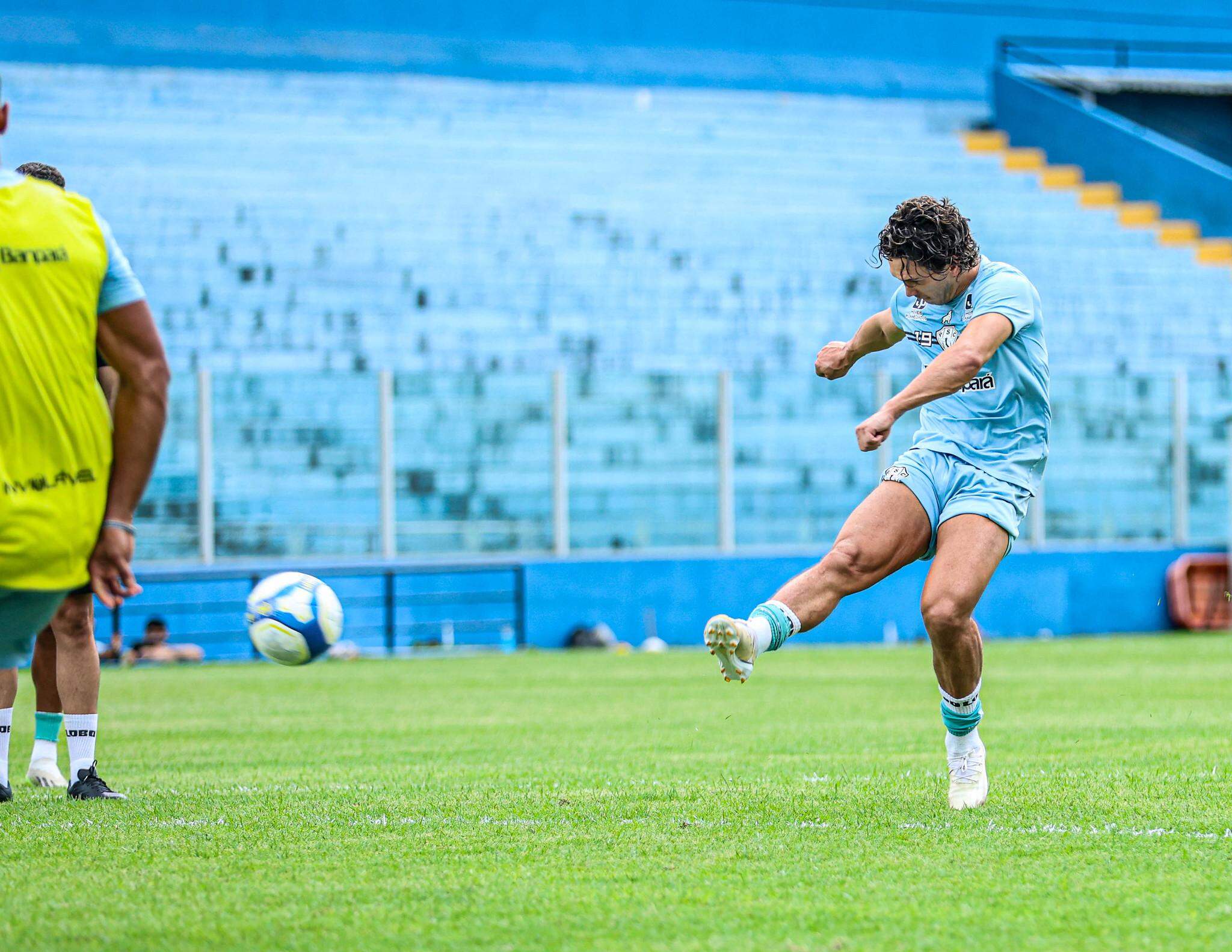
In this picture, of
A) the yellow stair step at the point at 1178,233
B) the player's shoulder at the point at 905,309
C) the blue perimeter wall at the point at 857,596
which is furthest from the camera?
the yellow stair step at the point at 1178,233

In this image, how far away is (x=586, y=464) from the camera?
1767 cm

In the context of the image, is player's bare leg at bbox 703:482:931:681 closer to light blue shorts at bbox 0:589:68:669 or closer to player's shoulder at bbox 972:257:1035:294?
player's shoulder at bbox 972:257:1035:294

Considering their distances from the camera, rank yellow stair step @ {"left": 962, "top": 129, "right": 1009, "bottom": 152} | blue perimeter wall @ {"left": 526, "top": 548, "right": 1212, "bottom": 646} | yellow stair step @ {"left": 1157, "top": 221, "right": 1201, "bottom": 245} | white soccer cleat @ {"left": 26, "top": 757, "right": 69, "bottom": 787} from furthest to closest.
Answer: yellow stair step @ {"left": 962, "top": 129, "right": 1009, "bottom": 152}
yellow stair step @ {"left": 1157, "top": 221, "right": 1201, "bottom": 245}
blue perimeter wall @ {"left": 526, "top": 548, "right": 1212, "bottom": 646}
white soccer cleat @ {"left": 26, "top": 757, "right": 69, "bottom": 787}

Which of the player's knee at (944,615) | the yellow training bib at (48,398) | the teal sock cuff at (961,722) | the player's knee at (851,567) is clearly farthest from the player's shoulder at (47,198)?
the teal sock cuff at (961,722)

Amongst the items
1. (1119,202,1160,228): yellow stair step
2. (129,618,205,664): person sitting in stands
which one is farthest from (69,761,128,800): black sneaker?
(1119,202,1160,228): yellow stair step

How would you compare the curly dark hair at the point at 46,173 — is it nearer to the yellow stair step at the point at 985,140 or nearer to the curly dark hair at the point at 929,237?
the curly dark hair at the point at 929,237

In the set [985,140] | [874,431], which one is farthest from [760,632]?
[985,140]

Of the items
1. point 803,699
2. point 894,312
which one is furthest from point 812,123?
point 894,312

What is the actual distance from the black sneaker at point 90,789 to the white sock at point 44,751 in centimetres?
59

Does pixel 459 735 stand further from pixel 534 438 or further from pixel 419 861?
pixel 534 438

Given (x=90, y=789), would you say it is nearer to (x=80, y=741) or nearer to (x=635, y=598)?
(x=80, y=741)

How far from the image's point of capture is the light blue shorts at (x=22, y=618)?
3.63 meters

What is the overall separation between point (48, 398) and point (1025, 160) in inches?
946

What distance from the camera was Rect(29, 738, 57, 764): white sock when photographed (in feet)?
21.6
